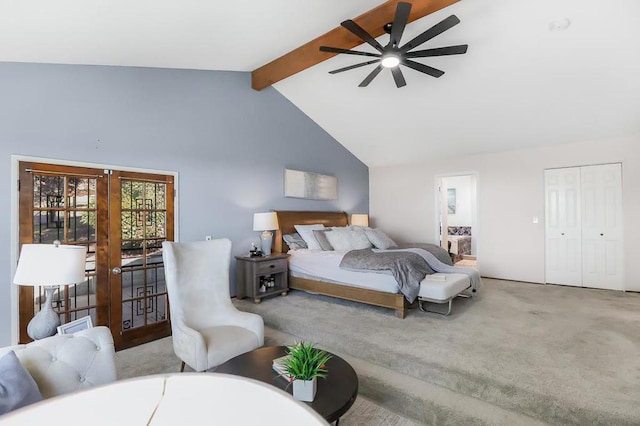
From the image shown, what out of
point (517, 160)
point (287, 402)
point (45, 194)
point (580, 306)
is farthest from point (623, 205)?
point (45, 194)

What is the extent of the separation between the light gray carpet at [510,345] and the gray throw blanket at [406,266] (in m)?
0.36

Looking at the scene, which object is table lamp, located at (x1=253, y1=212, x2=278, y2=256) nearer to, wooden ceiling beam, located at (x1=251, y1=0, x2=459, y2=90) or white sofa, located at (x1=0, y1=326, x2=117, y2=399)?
wooden ceiling beam, located at (x1=251, y1=0, x2=459, y2=90)

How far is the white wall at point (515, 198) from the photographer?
464cm

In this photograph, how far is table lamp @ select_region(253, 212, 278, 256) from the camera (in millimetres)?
4508

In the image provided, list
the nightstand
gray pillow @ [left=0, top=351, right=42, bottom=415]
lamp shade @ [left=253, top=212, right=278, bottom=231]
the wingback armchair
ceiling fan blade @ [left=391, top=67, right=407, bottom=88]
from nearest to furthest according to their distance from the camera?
gray pillow @ [left=0, top=351, right=42, bottom=415], the wingback armchair, ceiling fan blade @ [left=391, top=67, right=407, bottom=88], the nightstand, lamp shade @ [left=253, top=212, right=278, bottom=231]

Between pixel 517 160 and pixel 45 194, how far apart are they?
6.55 metres

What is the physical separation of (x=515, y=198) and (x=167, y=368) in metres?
5.75

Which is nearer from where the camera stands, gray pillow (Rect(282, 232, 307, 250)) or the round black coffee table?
the round black coffee table

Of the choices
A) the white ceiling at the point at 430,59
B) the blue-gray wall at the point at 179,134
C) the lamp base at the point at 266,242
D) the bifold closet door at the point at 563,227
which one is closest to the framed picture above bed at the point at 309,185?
the blue-gray wall at the point at 179,134

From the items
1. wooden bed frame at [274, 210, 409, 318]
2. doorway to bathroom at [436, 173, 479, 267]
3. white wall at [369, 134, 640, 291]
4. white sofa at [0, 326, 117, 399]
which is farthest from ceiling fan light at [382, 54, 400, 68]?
doorway to bathroom at [436, 173, 479, 267]

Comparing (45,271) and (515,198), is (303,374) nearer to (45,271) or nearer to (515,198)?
(45,271)

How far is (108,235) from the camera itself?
324 cm

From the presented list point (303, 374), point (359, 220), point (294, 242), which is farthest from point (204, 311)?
point (359, 220)

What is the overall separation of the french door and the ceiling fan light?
2737mm
